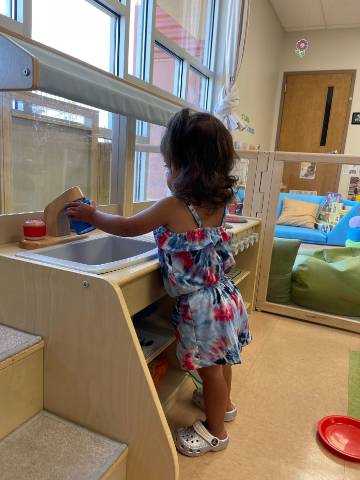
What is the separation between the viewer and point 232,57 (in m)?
3.20

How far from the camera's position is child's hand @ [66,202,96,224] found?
117 cm

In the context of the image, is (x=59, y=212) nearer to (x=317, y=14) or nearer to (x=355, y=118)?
(x=317, y=14)

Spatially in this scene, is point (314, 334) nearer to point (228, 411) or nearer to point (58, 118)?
point (228, 411)

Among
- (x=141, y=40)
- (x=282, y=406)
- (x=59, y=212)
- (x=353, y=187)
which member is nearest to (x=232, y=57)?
(x=141, y=40)

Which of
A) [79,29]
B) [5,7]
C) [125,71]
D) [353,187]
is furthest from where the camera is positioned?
[353,187]

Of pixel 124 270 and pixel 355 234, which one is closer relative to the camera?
pixel 124 270

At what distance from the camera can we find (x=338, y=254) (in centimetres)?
250

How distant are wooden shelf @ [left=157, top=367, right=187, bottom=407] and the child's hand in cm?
76

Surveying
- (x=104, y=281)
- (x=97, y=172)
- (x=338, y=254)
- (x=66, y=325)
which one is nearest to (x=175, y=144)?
(x=104, y=281)

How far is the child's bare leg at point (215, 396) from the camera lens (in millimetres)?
1186

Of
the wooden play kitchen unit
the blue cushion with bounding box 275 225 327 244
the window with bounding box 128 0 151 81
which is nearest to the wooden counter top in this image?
the wooden play kitchen unit

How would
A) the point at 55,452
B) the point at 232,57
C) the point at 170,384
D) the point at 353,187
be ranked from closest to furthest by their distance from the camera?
1. the point at 55,452
2. the point at 170,384
3. the point at 232,57
4. the point at 353,187

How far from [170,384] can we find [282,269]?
117 cm

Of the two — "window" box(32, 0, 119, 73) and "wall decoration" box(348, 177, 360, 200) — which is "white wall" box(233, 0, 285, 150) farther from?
"window" box(32, 0, 119, 73)
